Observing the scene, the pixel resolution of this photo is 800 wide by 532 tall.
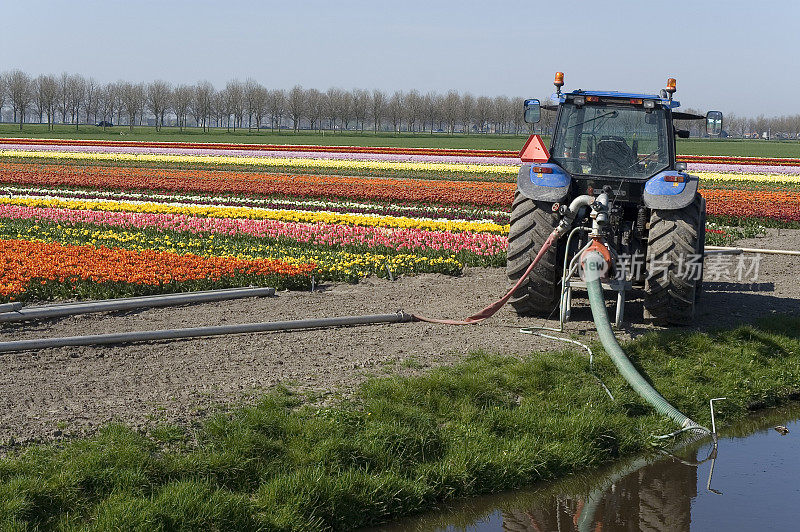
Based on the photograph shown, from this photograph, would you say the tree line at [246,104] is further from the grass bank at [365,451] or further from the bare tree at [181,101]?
the grass bank at [365,451]

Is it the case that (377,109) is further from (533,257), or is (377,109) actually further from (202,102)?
(533,257)

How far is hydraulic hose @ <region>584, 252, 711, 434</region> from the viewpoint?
707cm

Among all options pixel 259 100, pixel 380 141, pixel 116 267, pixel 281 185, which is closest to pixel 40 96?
pixel 259 100

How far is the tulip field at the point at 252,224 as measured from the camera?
1161cm

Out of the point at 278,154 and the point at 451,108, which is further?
the point at 451,108

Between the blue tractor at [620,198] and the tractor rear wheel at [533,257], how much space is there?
1 centimetres

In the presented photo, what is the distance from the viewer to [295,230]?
16000 mm

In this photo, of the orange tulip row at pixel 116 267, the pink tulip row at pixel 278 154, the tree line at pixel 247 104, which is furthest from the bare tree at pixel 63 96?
the orange tulip row at pixel 116 267

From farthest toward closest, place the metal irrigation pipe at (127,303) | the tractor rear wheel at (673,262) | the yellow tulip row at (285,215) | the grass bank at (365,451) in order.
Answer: the yellow tulip row at (285,215)
the tractor rear wheel at (673,262)
the metal irrigation pipe at (127,303)
the grass bank at (365,451)

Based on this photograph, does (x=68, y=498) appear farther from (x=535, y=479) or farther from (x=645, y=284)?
(x=645, y=284)

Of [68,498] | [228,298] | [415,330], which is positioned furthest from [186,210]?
[68,498]

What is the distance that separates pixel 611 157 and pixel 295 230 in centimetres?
718

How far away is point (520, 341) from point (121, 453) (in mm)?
4412

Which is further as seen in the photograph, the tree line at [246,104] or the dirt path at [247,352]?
the tree line at [246,104]
